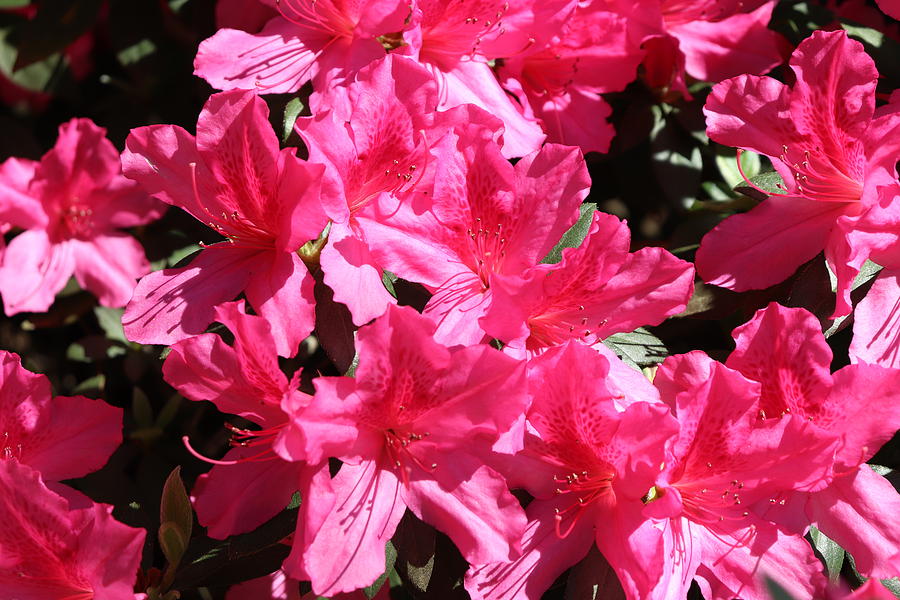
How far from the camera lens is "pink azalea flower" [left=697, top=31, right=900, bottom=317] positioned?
1.30 m

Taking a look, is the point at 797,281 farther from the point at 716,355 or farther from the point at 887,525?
the point at 887,525

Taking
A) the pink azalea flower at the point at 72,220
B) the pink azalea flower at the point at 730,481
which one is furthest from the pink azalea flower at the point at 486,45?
the pink azalea flower at the point at 72,220

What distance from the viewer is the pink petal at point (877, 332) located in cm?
128

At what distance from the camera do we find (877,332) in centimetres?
128

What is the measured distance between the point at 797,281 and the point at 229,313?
2.59 ft

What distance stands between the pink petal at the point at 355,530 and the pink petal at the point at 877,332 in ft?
2.08

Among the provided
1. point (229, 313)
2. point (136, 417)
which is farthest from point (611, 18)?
point (136, 417)

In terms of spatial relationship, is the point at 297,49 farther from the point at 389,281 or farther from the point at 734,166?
the point at 734,166

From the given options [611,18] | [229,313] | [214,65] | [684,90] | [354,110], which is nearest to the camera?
[229,313]

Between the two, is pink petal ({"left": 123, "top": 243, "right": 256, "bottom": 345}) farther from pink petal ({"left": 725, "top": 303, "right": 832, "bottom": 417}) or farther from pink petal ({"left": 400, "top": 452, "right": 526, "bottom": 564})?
pink petal ({"left": 725, "top": 303, "right": 832, "bottom": 417})

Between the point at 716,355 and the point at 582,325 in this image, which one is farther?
the point at 716,355

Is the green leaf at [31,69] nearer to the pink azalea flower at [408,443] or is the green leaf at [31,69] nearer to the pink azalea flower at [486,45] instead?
the pink azalea flower at [486,45]

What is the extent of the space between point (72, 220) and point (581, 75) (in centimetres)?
104

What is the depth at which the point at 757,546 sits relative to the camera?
3.95 feet
